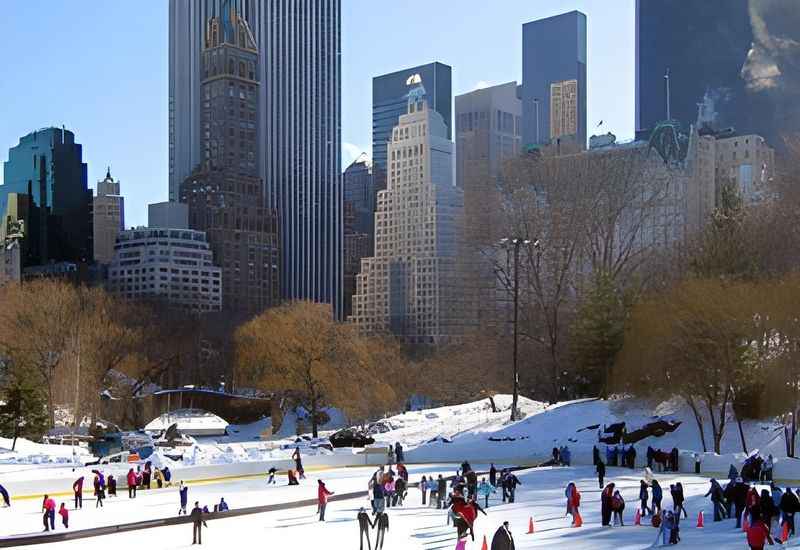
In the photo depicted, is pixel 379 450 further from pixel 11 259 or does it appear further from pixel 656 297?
pixel 11 259

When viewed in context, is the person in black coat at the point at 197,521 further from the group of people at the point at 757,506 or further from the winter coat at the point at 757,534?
the winter coat at the point at 757,534

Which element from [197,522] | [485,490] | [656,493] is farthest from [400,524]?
[656,493]

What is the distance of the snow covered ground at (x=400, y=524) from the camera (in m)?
24.3

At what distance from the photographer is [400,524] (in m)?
28.0

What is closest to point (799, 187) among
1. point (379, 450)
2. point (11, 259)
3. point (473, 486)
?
point (379, 450)

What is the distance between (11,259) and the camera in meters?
198

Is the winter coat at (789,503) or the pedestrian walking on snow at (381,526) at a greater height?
the winter coat at (789,503)

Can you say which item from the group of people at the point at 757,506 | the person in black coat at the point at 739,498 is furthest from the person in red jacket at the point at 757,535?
the person in black coat at the point at 739,498

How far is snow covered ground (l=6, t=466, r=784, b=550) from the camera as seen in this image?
24344 millimetres

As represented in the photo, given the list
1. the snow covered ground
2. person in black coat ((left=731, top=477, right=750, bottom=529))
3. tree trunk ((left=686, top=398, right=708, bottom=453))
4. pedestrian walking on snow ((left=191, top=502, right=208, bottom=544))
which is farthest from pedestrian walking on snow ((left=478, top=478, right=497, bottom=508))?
tree trunk ((left=686, top=398, right=708, bottom=453))

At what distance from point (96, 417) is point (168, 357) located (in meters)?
27.0

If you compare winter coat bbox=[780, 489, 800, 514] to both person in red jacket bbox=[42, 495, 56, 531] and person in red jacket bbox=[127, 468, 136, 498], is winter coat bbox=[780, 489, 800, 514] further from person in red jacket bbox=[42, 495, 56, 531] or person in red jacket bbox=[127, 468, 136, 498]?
person in red jacket bbox=[127, 468, 136, 498]

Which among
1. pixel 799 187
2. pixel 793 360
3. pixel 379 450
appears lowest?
pixel 379 450

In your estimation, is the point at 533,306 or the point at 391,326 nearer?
the point at 533,306
